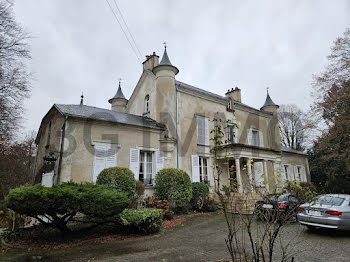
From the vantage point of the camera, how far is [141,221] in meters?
7.16

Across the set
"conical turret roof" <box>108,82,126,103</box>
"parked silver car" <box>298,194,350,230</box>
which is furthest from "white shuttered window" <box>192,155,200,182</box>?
"conical turret roof" <box>108,82,126,103</box>

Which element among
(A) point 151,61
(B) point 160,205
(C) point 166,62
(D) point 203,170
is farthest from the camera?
(A) point 151,61

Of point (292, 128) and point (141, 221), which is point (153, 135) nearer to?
point (141, 221)

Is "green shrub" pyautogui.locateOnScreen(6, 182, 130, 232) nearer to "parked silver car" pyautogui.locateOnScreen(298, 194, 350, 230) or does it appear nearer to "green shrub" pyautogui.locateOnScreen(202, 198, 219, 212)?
"parked silver car" pyautogui.locateOnScreen(298, 194, 350, 230)

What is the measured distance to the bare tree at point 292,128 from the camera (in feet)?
99.3

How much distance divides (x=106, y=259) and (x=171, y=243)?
2.06 m

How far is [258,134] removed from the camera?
1900 cm

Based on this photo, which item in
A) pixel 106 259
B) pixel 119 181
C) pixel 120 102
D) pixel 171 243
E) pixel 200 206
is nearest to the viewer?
pixel 106 259

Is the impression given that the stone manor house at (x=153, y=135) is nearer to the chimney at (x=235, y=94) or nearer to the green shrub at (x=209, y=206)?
the green shrub at (x=209, y=206)

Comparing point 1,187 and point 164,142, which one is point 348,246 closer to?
point 164,142

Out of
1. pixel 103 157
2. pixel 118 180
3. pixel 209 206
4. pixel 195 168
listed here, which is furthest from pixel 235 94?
pixel 118 180

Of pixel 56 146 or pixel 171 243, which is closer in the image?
pixel 171 243

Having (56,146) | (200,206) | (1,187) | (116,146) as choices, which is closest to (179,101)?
(116,146)

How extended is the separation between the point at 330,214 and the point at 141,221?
594 centimetres
